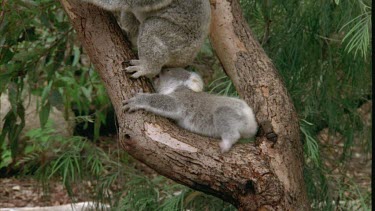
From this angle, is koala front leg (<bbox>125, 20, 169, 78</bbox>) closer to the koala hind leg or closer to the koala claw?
the koala claw

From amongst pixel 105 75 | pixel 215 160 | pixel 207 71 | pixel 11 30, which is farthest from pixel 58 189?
pixel 215 160

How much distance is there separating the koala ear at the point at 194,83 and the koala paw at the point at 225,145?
0.69 meters

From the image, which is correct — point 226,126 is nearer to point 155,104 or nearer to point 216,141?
point 216,141

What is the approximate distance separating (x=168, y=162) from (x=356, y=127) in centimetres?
228

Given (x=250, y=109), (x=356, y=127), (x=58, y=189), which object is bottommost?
(x=58, y=189)

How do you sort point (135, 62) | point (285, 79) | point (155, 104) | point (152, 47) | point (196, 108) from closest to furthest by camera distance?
point (155, 104) → point (135, 62) → point (196, 108) → point (152, 47) → point (285, 79)

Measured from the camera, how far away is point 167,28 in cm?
359

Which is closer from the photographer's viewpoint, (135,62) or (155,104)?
(155,104)

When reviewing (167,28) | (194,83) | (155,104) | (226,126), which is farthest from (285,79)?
(155,104)

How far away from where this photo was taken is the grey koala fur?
3.52m

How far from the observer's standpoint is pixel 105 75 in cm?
318

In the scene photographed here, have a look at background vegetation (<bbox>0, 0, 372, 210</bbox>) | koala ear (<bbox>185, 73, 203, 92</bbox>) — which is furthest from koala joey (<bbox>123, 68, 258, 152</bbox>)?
background vegetation (<bbox>0, 0, 372, 210</bbox>)

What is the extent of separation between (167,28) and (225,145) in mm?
924

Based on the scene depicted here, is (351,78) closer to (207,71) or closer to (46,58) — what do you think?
(207,71)
